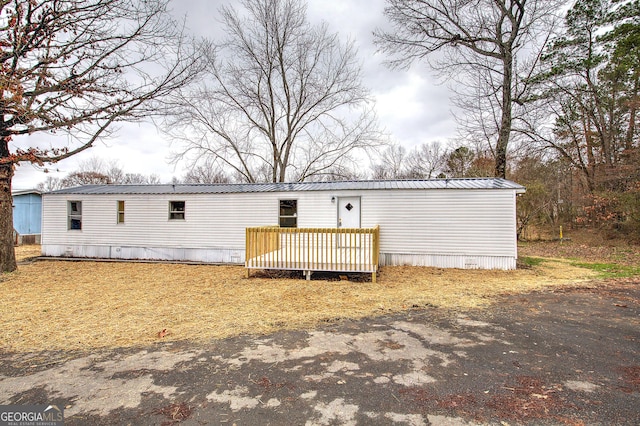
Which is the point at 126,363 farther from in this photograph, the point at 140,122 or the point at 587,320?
the point at 140,122

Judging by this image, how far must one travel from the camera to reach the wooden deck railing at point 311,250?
25.6ft

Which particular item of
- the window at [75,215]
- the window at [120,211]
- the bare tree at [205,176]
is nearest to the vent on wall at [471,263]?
the window at [120,211]

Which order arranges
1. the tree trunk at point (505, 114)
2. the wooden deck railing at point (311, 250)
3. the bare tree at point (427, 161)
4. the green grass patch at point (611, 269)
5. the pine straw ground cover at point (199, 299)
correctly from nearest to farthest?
the pine straw ground cover at point (199, 299) < the wooden deck railing at point (311, 250) < the green grass patch at point (611, 269) < the tree trunk at point (505, 114) < the bare tree at point (427, 161)

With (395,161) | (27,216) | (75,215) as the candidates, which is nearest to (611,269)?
(75,215)

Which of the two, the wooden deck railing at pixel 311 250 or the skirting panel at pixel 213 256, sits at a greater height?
the wooden deck railing at pixel 311 250

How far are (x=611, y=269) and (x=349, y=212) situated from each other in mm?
7971

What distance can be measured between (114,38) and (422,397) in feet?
35.2

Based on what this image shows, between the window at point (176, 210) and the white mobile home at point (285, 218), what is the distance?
35mm

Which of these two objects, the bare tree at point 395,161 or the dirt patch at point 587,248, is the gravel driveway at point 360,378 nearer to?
the dirt patch at point 587,248

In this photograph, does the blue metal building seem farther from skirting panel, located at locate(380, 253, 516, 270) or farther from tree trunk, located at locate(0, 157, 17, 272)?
skirting panel, located at locate(380, 253, 516, 270)

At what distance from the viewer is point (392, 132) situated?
19031 millimetres

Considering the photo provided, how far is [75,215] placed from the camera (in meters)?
12.2

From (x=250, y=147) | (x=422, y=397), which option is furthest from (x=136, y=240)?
(x=422, y=397)

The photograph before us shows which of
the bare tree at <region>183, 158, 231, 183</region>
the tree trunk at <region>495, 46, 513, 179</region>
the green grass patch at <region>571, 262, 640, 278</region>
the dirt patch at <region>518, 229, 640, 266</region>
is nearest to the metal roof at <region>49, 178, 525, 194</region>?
the green grass patch at <region>571, 262, 640, 278</region>
